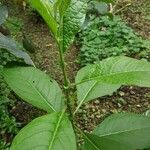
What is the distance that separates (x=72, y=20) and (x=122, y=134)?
17.1 inches

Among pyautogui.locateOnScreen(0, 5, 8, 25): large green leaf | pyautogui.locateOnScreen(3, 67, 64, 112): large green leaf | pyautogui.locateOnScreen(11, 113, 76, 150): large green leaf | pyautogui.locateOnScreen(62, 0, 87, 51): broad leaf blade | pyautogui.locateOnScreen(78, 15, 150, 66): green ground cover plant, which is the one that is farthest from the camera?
pyautogui.locateOnScreen(78, 15, 150, 66): green ground cover plant

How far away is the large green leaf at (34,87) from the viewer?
3.84 feet

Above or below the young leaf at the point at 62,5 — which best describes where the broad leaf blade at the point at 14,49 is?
below

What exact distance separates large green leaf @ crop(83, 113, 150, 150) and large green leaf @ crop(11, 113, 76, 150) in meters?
0.22

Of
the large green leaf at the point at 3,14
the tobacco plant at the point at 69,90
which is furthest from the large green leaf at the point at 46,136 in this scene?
the large green leaf at the point at 3,14

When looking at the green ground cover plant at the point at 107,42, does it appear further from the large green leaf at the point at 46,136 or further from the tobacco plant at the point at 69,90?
the large green leaf at the point at 46,136

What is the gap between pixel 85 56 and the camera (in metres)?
4.13

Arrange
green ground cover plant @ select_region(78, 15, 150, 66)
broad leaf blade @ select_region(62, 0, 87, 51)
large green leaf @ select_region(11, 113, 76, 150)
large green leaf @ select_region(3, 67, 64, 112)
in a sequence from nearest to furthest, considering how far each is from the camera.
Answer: large green leaf @ select_region(11, 113, 76, 150) → broad leaf blade @ select_region(62, 0, 87, 51) → large green leaf @ select_region(3, 67, 64, 112) → green ground cover plant @ select_region(78, 15, 150, 66)

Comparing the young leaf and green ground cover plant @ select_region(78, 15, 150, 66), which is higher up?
the young leaf

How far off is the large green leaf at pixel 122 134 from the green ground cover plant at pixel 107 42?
9.07ft

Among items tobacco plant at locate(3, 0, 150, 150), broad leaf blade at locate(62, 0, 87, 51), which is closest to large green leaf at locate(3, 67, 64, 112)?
tobacco plant at locate(3, 0, 150, 150)

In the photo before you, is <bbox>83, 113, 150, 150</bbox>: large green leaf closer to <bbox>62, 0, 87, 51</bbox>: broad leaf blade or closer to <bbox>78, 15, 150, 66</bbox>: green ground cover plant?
<bbox>62, 0, 87, 51</bbox>: broad leaf blade

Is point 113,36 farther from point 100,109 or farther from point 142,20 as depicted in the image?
point 100,109

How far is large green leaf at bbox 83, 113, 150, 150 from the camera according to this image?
1178 mm
